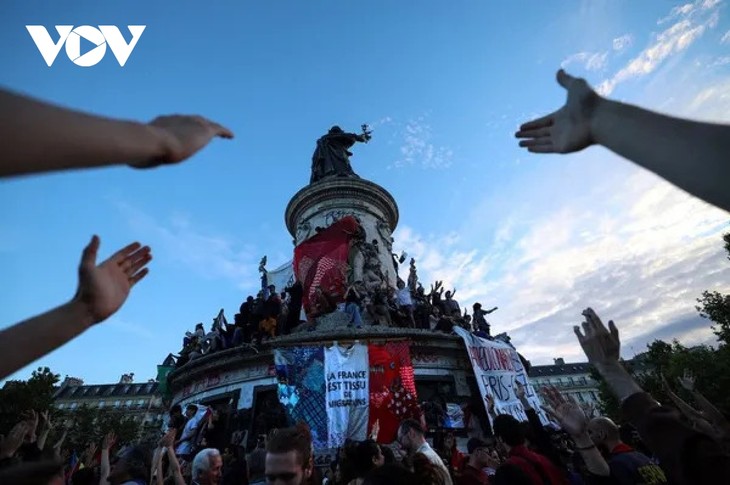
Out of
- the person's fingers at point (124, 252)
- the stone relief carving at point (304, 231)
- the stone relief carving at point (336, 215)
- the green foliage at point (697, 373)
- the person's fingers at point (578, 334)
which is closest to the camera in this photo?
the person's fingers at point (124, 252)

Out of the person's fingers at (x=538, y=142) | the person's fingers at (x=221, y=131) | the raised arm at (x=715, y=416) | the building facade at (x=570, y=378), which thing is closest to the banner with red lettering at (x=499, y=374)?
the raised arm at (x=715, y=416)

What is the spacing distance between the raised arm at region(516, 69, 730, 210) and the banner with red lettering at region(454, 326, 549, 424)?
11.7m

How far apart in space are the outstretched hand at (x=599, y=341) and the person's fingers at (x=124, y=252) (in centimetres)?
359

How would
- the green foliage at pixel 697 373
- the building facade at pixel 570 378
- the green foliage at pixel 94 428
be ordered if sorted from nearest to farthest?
1. the green foliage at pixel 697 373
2. the green foliage at pixel 94 428
3. the building facade at pixel 570 378

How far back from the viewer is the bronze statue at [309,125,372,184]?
23.8 m

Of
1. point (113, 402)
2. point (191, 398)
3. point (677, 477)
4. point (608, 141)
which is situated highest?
point (113, 402)

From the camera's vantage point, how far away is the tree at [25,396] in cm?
3125

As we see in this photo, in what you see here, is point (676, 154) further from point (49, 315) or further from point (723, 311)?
point (723, 311)

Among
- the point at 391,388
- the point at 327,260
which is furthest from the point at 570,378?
the point at 391,388

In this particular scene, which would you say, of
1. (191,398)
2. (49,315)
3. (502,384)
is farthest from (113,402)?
(49,315)

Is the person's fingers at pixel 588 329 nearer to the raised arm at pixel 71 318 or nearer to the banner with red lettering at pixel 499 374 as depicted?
the raised arm at pixel 71 318

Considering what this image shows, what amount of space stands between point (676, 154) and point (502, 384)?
13.0m

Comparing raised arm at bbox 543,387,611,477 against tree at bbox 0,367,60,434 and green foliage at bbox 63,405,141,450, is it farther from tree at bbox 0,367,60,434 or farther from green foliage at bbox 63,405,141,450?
green foliage at bbox 63,405,141,450

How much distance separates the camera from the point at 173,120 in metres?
1.43
